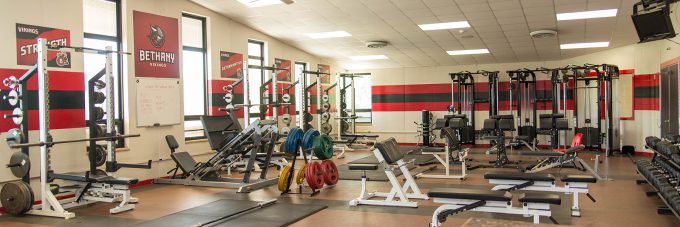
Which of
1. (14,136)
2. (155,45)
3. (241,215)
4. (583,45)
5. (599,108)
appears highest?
(583,45)

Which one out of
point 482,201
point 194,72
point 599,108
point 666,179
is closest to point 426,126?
point 599,108

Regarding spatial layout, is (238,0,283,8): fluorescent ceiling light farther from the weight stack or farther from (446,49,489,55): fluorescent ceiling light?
the weight stack

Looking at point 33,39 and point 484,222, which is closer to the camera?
point 484,222

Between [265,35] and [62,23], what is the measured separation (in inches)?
175

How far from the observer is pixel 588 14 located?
24.2 feet

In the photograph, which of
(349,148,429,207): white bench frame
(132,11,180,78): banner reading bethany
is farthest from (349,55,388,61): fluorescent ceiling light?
(349,148,429,207): white bench frame

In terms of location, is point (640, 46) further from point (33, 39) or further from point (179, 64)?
point (33, 39)

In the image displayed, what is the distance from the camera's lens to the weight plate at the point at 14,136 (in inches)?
189

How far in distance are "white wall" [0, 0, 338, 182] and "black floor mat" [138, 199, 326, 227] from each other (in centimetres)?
189

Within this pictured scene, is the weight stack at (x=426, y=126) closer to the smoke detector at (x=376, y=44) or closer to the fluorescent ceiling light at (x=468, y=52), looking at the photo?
the fluorescent ceiling light at (x=468, y=52)

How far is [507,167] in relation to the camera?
7840 mm

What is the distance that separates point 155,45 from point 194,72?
108cm

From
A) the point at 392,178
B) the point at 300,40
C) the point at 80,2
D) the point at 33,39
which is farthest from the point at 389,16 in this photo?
the point at 33,39

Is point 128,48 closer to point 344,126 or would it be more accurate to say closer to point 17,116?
point 17,116
